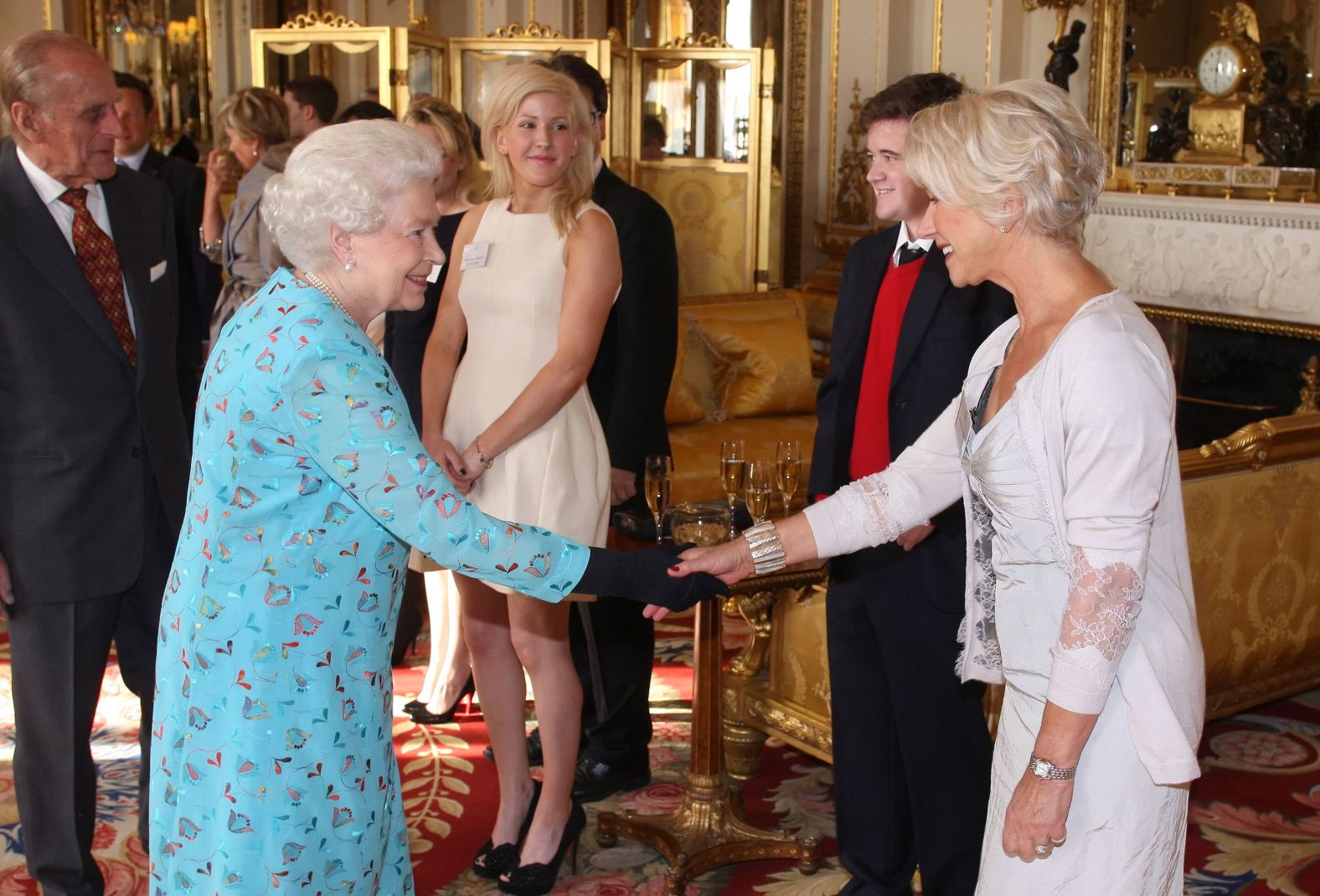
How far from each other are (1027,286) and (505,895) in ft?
6.18

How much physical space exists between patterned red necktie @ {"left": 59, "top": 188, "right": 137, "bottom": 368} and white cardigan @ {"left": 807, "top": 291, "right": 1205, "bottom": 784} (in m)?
1.86

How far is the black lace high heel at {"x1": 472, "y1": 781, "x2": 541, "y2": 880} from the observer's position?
310 cm

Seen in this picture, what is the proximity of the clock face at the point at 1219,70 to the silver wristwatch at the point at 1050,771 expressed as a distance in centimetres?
594

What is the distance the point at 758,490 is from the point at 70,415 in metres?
1.38

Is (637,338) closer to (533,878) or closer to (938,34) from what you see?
(533,878)

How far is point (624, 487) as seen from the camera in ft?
10.9

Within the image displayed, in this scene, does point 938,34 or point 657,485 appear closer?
point 657,485

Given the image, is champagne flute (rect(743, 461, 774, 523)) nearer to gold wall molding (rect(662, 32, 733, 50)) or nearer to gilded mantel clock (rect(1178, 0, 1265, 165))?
gilded mantel clock (rect(1178, 0, 1265, 165))

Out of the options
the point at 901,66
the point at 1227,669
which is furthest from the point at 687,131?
the point at 1227,669

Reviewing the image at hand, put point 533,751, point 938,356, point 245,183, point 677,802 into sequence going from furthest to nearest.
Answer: point 245,183 → point 533,751 → point 677,802 → point 938,356

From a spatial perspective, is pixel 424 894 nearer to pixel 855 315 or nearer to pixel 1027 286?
pixel 855 315

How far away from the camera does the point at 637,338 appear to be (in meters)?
3.35

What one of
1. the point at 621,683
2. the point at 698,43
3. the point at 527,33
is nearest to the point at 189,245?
the point at 621,683

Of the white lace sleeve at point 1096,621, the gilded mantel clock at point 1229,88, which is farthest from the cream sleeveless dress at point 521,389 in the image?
the gilded mantel clock at point 1229,88
